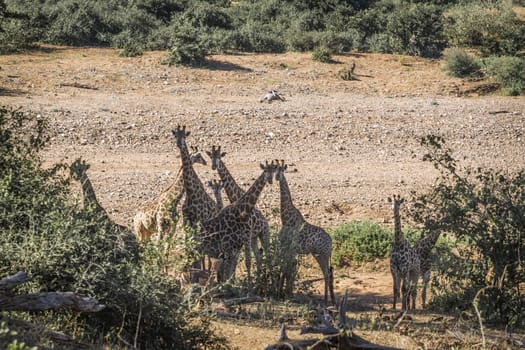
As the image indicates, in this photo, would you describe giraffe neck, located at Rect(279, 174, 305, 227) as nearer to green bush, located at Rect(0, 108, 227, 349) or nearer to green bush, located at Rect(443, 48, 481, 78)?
green bush, located at Rect(0, 108, 227, 349)

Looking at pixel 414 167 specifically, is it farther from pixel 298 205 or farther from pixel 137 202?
pixel 137 202

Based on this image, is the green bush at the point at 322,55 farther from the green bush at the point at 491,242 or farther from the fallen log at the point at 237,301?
the fallen log at the point at 237,301

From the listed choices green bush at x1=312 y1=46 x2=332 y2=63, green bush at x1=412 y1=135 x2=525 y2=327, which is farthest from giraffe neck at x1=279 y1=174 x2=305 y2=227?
green bush at x1=312 y1=46 x2=332 y2=63

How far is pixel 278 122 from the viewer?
18.2m

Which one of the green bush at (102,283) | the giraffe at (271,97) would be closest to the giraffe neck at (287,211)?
the green bush at (102,283)

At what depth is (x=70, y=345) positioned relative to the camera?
218 inches

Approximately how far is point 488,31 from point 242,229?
21.5 meters

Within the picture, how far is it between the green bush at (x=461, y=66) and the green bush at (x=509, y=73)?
48 centimetres

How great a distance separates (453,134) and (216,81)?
22.3ft

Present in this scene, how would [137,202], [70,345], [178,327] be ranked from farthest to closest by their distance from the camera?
1. [137,202]
2. [178,327]
3. [70,345]

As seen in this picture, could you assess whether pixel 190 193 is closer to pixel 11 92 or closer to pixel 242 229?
Result: pixel 242 229

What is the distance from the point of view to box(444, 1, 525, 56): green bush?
27.1m

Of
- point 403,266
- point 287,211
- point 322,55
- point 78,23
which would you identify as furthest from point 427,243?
point 78,23

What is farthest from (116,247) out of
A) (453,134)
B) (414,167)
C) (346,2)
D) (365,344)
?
(346,2)
